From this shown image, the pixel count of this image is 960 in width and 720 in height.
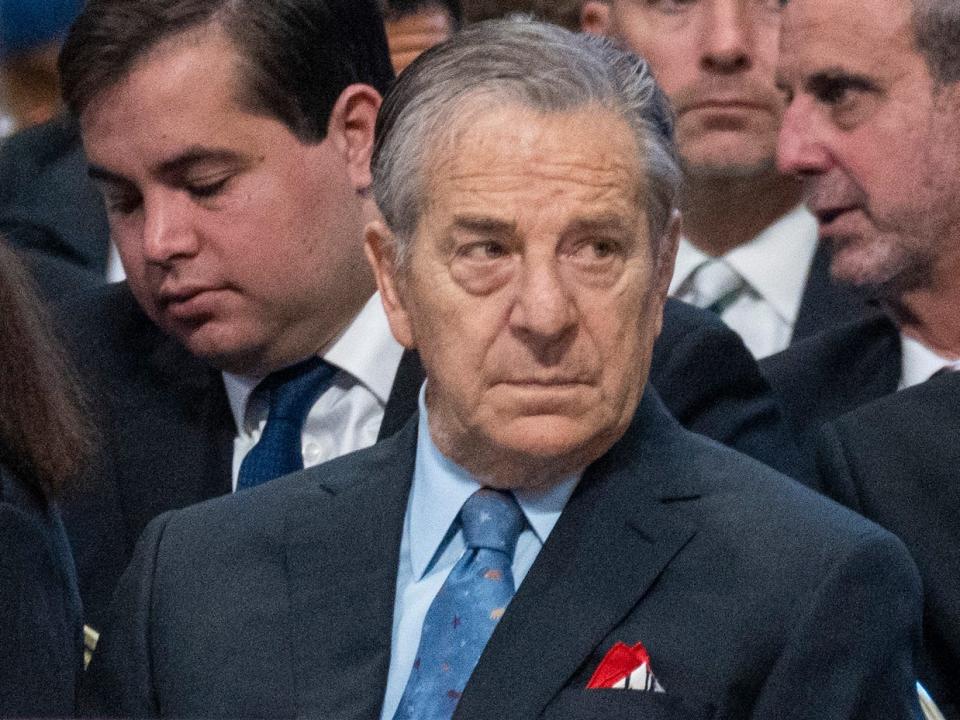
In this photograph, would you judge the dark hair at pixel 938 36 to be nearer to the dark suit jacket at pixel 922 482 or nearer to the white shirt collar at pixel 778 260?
the dark suit jacket at pixel 922 482

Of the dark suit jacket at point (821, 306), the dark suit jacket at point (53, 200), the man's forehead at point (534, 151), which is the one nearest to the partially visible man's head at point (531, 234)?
the man's forehead at point (534, 151)

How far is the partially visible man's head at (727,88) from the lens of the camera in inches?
159

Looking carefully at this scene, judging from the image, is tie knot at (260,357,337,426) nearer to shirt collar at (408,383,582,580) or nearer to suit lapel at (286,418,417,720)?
suit lapel at (286,418,417,720)

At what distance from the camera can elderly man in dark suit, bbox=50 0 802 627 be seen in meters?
3.30

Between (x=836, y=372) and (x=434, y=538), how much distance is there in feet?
3.25

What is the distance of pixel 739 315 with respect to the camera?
158 inches

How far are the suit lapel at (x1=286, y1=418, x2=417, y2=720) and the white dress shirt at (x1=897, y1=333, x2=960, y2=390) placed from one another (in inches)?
36.9

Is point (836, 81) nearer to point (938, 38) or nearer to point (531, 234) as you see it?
point (938, 38)

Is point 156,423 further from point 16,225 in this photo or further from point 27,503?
point 16,225

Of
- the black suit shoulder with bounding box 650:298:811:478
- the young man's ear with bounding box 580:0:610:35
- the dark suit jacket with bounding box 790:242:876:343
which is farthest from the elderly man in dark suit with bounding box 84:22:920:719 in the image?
the young man's ear with bounding box 580:0:610:35

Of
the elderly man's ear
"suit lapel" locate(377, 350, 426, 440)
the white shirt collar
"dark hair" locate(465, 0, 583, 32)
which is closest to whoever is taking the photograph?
the elderly man's ear

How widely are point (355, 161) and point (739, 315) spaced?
0.93 m

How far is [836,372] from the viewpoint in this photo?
11.3 feet

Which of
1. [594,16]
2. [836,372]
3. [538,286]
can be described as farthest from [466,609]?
[594,16]
